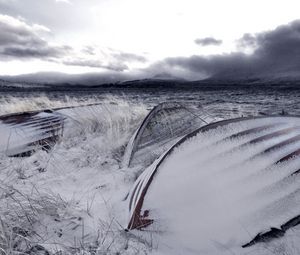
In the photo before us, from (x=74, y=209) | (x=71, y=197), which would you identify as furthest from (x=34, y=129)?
(x=74, y=209)

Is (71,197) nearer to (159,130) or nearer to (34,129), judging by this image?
(159,130)

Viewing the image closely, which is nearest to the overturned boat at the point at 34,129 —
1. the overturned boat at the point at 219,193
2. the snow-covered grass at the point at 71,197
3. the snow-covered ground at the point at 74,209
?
the snow-covered grass at the point at 71,197

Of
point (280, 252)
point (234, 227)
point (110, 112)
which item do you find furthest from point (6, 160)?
point (280, 252)

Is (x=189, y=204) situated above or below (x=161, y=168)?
below

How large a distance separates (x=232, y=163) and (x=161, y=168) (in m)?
0.54

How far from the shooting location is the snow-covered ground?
2.41 m

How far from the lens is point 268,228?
2.69 metres

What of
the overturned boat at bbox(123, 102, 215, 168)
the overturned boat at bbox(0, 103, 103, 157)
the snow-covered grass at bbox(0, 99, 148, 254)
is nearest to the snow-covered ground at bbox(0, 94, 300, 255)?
the snow-covered grass at bbox(0, 99, 148, 254)

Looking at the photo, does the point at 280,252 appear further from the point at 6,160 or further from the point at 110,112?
the point at 110,112

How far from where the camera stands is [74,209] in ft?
9.52

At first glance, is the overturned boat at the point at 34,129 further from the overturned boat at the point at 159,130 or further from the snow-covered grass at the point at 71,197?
the overturned boat at the point at 159,130

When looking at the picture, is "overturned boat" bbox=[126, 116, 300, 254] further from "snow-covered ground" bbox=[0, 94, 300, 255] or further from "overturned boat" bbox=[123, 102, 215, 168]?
"overturned boat" bbox=[123, 102, 215, 168]

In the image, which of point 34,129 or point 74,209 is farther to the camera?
point 34,129

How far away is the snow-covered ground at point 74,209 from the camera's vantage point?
2406mm
